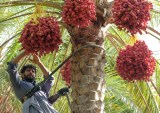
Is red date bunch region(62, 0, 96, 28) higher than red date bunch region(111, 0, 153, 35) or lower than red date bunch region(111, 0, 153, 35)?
higher

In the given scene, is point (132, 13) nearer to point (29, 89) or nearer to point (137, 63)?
point (137, 63)

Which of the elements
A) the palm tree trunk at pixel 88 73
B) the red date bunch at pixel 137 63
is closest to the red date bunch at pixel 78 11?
the red date bunch at pixel 137 63

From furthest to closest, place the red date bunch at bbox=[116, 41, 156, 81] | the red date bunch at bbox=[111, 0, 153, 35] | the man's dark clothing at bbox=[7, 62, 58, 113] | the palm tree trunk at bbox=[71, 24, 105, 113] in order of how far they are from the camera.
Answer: the man's dark clothing at bbox=[7, 62, 58, 113], the palm tree trunk at bbox=[71, 24, 105, 113], the red date bunch at bbox=[116, 41, 156, 81], the red date bunch at bbox=[111, 0, 153, 35]

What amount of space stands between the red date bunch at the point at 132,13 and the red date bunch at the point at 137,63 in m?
0.35

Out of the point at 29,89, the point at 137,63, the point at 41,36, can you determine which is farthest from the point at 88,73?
the point at 41,36

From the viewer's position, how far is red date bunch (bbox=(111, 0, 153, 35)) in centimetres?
263

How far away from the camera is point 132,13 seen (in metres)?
2.62

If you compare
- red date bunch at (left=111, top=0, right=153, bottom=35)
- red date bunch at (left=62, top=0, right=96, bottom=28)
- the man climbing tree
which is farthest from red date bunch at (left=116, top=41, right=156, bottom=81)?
the man climbing tree

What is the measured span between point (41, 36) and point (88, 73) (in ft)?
3.06

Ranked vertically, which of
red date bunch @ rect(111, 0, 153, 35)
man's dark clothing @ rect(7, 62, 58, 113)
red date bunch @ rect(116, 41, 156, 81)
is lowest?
man's dark clothing @ rect(7, 62, 58, 113)

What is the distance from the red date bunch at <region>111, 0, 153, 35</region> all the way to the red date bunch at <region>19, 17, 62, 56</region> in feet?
1.35

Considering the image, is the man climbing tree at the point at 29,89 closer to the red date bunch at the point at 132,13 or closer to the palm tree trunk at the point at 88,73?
the palm tree trunk at the point at 88,73

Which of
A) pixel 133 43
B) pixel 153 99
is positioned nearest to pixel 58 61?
pixel 153 99

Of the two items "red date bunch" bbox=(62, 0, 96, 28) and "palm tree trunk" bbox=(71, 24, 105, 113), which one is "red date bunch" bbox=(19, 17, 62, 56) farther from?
"palm tree trunk" bbox=(71, 24, 105, 113)
